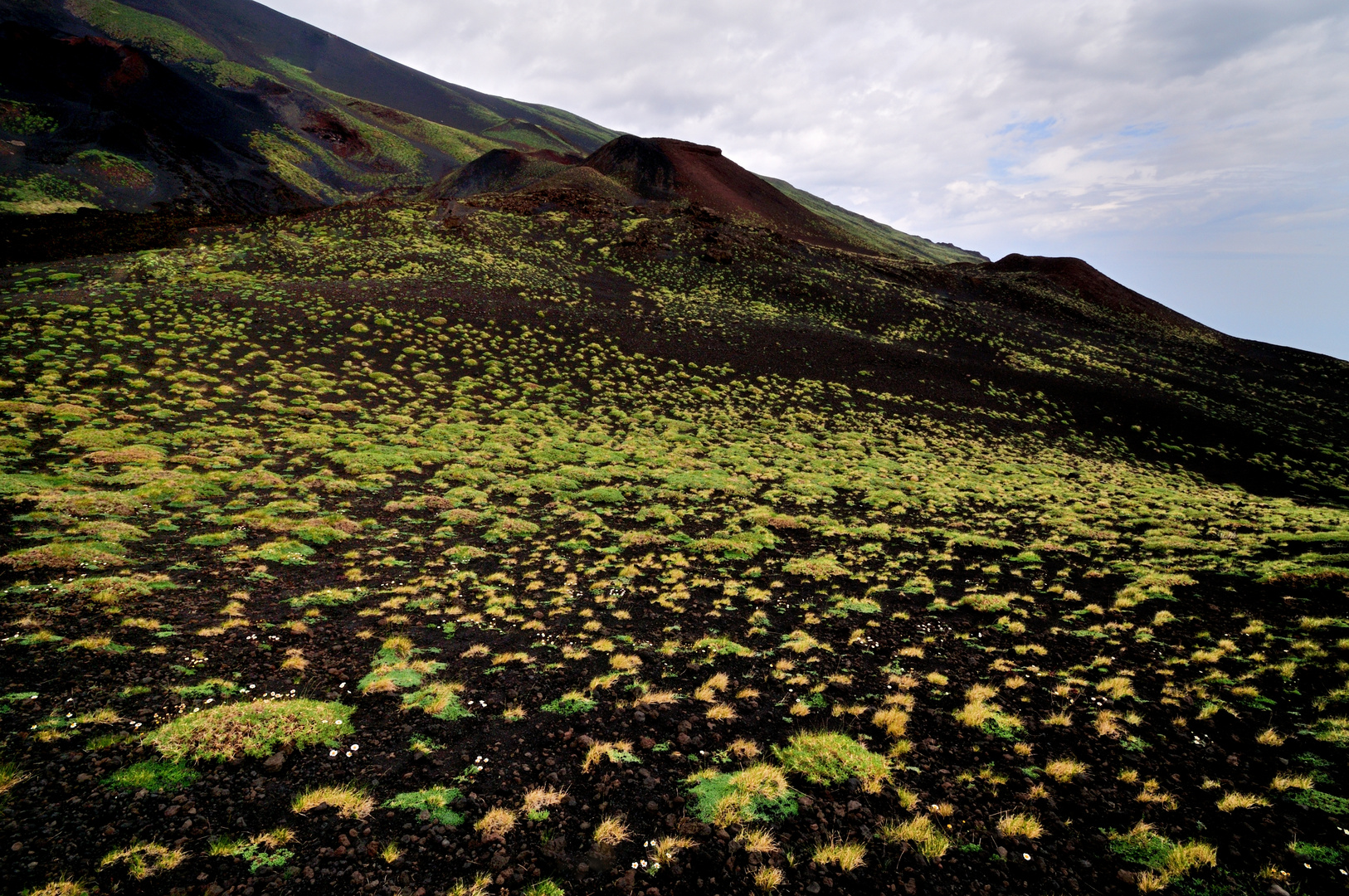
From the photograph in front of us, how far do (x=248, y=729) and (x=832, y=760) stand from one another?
9420 mm

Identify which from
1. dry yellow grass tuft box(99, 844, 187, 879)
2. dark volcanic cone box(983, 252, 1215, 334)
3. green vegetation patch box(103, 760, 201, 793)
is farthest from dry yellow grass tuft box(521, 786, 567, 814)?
dark volcanic cone box(983, 252, 1215, 334)

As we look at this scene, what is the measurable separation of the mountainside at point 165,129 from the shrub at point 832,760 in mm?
93313

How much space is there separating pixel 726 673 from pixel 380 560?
1100cm

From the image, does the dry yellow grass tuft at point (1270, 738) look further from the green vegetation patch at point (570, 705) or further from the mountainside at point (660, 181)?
the mountainside at point (660, 181)

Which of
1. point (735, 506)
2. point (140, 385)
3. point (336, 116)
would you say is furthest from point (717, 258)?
point (336, 116)

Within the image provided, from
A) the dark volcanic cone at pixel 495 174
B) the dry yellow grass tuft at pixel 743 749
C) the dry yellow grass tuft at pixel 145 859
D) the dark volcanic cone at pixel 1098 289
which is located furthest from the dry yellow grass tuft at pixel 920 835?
the dark volcanic cone at pixel 495 174

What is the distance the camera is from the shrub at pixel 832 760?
26.5 ft

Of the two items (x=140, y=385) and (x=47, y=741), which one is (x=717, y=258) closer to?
(x=140, y=385)

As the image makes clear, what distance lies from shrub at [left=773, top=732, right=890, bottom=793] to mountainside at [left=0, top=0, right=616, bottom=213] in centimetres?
9331

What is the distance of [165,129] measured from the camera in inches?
3189

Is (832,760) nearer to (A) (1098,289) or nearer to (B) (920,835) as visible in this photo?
(B) (920,835)

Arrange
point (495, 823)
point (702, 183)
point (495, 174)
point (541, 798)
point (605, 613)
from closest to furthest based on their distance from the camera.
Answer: point (495, 823) < point (541, 798) < point (605, 613) < point (702, 183) < point (495, 174)

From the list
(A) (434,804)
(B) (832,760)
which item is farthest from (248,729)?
(B) (832,760)

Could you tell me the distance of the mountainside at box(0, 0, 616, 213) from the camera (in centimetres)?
6638
